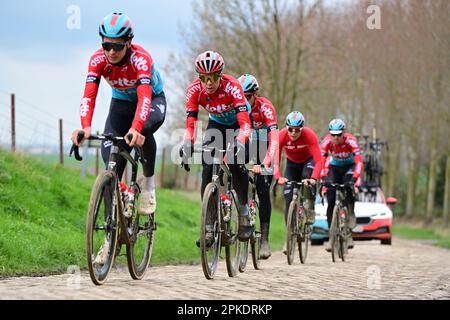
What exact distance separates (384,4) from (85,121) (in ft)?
124

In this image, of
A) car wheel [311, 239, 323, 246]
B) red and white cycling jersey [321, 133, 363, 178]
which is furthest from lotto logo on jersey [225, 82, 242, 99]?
car wheel [311, 239, 323, 246]

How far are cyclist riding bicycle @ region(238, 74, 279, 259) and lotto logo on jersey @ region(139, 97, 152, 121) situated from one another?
4117 millimetres

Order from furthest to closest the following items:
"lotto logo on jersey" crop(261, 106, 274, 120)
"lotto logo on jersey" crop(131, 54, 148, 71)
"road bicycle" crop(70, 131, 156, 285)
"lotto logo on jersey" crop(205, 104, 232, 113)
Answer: "lotto logo on jersey" crop(261, 106, 274, 120)
"lotto logo on jersey" crop(205, 104, 232, 113)
"lotto logo on jersey" crop(131, 54, 148, 71)
"road bicycle" crop(70, 131, 156, 285)

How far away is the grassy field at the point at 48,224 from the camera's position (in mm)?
12281

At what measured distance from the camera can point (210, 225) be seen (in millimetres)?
10086

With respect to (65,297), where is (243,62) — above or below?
above

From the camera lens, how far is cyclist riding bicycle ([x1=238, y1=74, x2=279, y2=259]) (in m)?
13.0

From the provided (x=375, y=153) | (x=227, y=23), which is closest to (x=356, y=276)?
(x=375, y=153)

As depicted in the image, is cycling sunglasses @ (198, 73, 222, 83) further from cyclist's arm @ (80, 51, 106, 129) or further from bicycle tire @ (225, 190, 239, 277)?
cyclist's arm @ (80, 51, 106, 129)

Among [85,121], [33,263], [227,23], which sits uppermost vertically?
[227,23]

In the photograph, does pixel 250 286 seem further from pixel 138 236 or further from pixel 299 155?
pixel 299 155
